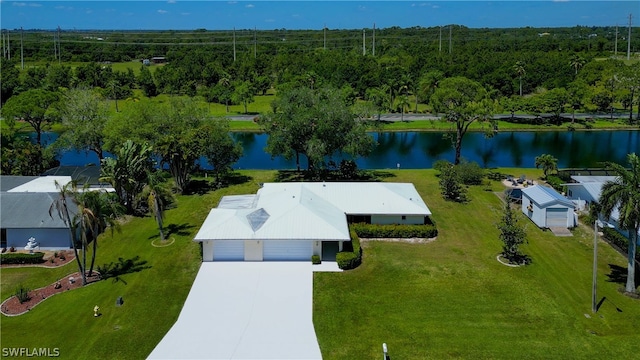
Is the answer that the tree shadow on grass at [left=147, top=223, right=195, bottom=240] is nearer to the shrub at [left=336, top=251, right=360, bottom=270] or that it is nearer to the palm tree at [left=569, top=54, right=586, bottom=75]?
the shrub at [left=336, top=251, right=360, bottom=270]

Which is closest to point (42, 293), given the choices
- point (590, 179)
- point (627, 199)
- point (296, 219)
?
point (296, 219)

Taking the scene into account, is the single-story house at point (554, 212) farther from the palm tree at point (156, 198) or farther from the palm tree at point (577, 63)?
the palm tree at point (577, 63)

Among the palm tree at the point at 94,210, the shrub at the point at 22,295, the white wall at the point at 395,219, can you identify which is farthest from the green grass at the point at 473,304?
the shrub at the point at 22,295

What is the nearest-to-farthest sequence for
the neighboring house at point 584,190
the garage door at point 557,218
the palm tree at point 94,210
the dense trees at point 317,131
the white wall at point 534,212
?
the palm tree at point 94,210 → the garage door at point 557,218 → the white wall at point 534,212 → the neighboring house at point 584,190 → the dense trees at point 317,131

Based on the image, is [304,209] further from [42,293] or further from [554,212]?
[554,212]

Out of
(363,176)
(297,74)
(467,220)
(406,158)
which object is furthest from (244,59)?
(467,220)

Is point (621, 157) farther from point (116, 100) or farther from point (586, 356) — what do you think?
point (116, 100)
